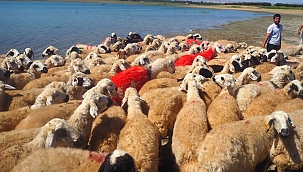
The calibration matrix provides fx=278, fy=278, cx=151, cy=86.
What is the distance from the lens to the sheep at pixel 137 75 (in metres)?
8.24

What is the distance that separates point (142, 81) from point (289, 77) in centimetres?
449

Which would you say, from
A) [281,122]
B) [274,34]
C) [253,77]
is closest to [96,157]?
[281,122]

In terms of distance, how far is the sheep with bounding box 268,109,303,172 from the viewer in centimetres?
522

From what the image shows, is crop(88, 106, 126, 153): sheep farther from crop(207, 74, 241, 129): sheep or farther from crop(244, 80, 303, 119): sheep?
crop(244, 80, 303, 119): sheep

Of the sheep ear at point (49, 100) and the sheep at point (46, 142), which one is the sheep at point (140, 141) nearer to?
the sheep at point (46, 142)

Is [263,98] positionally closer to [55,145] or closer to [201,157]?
[201,157]

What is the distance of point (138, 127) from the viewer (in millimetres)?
5359

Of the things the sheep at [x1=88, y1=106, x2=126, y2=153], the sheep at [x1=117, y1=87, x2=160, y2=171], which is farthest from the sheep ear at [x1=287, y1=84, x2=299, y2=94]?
the sheep at [x1=88, y1=106, x2=126, y2=153]

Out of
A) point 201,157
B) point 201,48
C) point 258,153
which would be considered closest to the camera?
point 201,157

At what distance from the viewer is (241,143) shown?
4.95 metres

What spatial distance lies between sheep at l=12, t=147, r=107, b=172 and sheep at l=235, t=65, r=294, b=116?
169 inches

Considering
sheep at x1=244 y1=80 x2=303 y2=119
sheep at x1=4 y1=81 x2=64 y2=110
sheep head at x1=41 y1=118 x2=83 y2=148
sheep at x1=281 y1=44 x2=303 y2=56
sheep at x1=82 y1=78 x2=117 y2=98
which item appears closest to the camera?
sheep head at x1=41 y1=118 x2=83 y2=148

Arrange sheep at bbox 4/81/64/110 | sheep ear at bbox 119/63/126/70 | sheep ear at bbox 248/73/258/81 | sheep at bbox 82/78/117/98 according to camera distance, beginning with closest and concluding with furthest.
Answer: sheep at bbox 4/81/64/110, sheep at bbox 82/78/117/98, sheep ear at bbox 248/73/258/81, sheep ear at bbox 119/63/126/70

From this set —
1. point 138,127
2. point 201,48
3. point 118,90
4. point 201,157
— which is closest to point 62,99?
point 118,90
